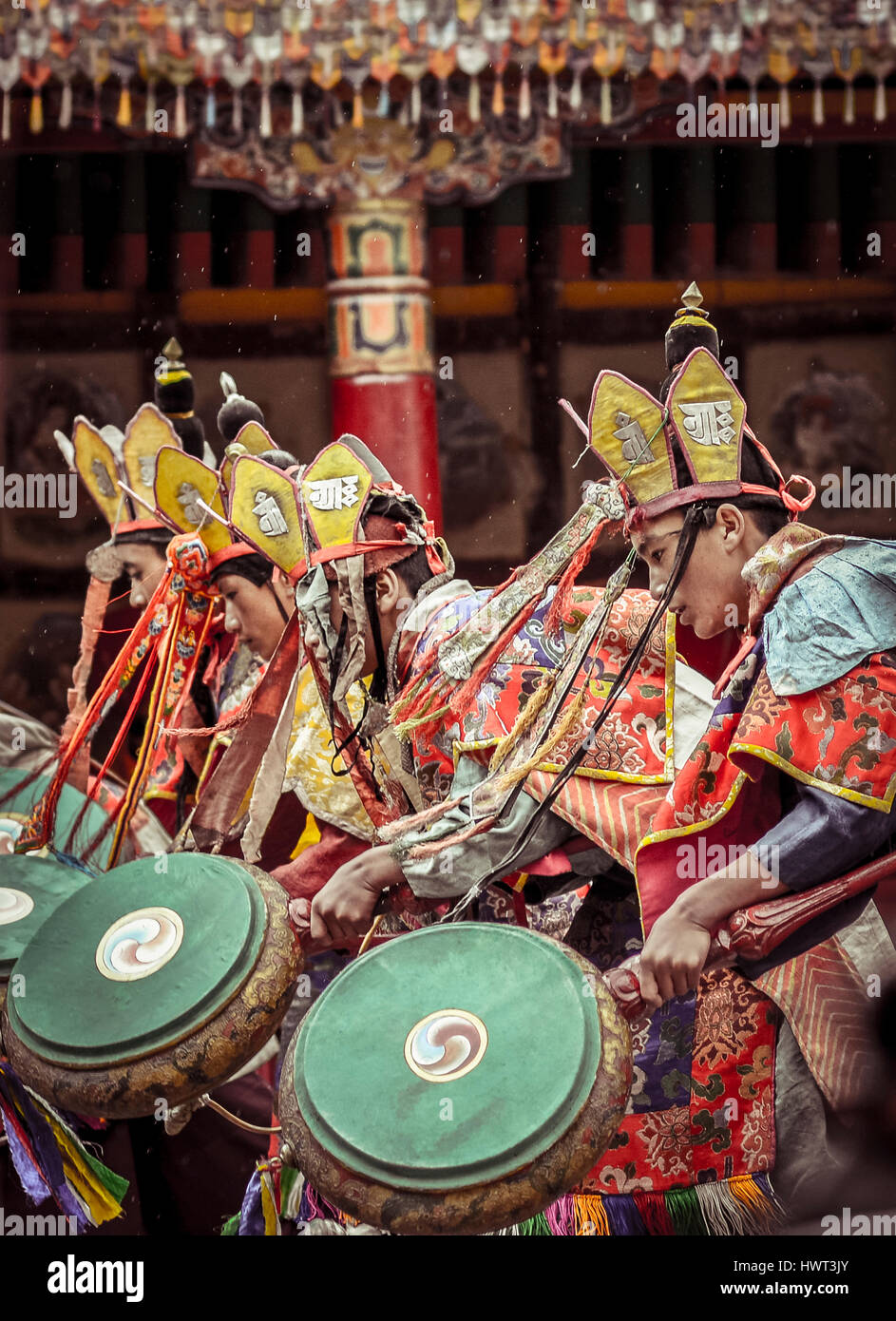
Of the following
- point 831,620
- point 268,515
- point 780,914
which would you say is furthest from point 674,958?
point 268,515

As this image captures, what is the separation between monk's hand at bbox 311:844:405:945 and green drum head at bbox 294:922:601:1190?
0.18 metres

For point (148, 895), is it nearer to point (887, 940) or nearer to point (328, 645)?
point (328, 645)

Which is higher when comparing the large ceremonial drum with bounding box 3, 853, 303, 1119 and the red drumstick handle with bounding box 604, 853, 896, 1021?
the red drumstick handle with bounding box 604, 853, 896, 1021

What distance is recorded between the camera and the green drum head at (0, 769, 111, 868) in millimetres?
4004

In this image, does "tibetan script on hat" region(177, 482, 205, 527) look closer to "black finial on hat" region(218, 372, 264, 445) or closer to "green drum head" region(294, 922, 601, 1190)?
"black finial on hat" region(218, 372, 264, 445)

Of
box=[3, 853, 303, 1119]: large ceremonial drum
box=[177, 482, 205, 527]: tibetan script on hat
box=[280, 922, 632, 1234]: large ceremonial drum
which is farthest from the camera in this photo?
box=[177, 482, 205, 527]: tibetan script on hat

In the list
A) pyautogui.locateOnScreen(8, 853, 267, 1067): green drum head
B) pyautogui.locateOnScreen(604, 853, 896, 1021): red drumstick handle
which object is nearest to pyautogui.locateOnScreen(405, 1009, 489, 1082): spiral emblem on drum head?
pyautogui.locateOnScreen(604, 853, 896, 1021): red drumstick handle

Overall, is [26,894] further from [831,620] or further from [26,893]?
[831,620]

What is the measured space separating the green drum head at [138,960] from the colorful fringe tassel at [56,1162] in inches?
14.0

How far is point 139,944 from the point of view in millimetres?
3506

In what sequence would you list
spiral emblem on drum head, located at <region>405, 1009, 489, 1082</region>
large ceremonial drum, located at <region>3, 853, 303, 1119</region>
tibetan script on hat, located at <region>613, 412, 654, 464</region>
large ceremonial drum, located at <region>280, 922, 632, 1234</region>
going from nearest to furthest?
large ceremonial drum, located at <region>280, 922, 632, 1234</region> → spiral emblem on drum head, located at <region>405, 1009, 489, 1082</region> → large ceremonial drum, located at <region>3, 853, 303, 1119</region> → tibetan script on hat, located at <region>613, 412, 654, 464</region>

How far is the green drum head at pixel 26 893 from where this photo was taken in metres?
3.76

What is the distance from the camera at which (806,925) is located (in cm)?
324

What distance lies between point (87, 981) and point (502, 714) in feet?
2.79
